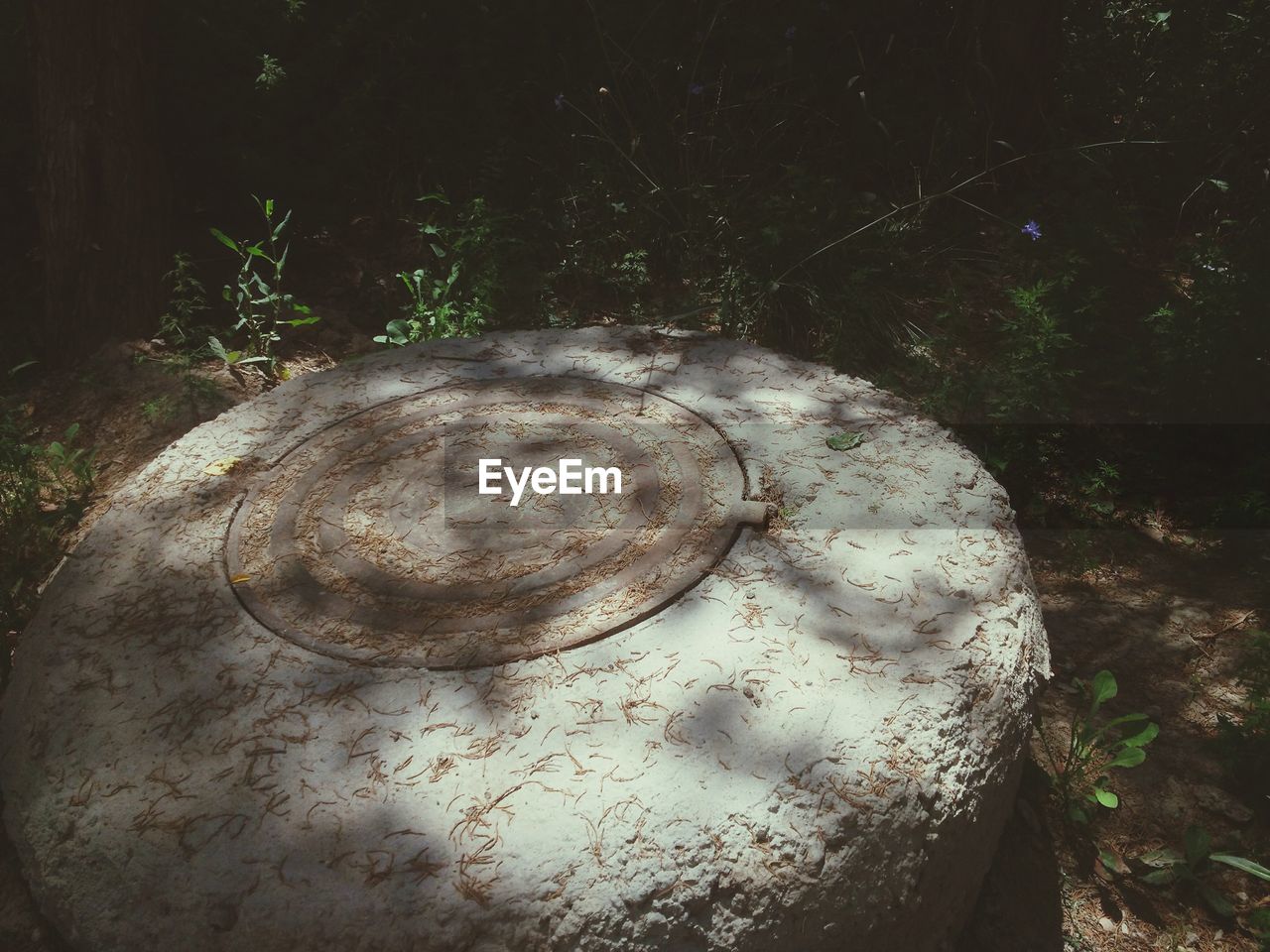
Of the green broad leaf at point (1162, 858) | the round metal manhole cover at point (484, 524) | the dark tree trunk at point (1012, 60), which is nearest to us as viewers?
the round metal manhole cover at point (484, 524)

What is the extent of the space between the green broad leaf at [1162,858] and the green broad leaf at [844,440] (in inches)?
50.2

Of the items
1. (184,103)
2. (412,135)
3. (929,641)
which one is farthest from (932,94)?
(929,641)

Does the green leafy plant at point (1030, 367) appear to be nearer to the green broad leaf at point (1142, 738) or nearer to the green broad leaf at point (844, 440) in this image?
the green broad leaf at point (844, 440)

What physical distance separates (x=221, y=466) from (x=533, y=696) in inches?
53.6

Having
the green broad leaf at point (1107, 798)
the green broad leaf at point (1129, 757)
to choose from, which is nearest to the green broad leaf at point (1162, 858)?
the green broad leaf at point (1107, 798)

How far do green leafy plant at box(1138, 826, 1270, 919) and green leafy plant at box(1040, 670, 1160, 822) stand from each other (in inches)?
6.4

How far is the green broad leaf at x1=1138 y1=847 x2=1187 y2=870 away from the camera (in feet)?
7.47

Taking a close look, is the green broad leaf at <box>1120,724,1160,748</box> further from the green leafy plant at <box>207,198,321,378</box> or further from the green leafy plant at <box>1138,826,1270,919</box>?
the green leafy plant at <box>207,198,321,378</box>

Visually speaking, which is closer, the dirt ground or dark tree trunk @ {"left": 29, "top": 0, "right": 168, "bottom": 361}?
Result: the dirt ground

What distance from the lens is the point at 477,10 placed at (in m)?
4.88

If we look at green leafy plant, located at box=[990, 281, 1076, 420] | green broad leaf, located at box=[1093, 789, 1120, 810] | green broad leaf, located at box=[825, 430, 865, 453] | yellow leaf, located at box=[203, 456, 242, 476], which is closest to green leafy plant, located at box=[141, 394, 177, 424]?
yellow leaf, located at box=[203, 456, 242, 476]

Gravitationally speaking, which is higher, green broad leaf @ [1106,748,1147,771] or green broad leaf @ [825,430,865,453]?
green broad leaf @ [825,430,865,453]

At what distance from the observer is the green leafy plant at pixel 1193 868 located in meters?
2.21

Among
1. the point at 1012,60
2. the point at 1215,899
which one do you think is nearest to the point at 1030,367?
the point at 1215,899
